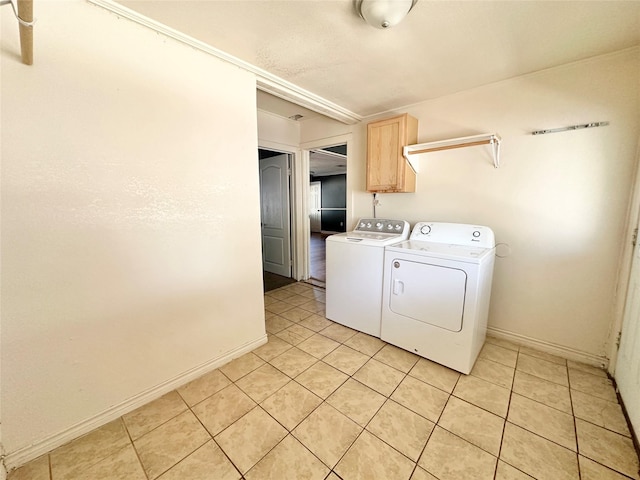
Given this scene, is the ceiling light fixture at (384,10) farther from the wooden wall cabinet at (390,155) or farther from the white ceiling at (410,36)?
the wooden wall cabinet at (390,155)

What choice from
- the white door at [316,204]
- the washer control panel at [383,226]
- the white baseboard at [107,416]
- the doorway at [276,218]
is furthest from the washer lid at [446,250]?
the white door at [316,204]

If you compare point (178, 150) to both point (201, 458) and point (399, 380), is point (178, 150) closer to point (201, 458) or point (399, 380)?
point (201, 458)

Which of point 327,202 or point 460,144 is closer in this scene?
point 460,144

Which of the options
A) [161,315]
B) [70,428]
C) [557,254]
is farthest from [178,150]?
[557,254]

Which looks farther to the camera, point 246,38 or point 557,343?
point 557,343

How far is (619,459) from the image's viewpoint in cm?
124

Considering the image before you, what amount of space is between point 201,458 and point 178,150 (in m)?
1.75

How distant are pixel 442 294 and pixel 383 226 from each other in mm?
1049

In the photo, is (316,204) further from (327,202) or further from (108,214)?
(108,214)

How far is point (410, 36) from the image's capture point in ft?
5.14

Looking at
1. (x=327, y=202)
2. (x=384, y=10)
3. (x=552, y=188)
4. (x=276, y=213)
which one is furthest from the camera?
(x=327, y=202)

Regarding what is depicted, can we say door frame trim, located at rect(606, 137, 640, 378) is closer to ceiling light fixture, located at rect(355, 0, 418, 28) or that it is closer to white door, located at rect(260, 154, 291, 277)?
ceiling light fixture, located at rect(355, 0, 418, 28)

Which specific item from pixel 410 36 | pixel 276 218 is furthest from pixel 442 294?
pixel 276 218

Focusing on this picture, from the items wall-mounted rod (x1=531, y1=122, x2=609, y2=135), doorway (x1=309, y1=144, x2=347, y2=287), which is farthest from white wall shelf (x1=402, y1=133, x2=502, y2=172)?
doorway (x1=309, y1=144, x2=347, y2=287)
